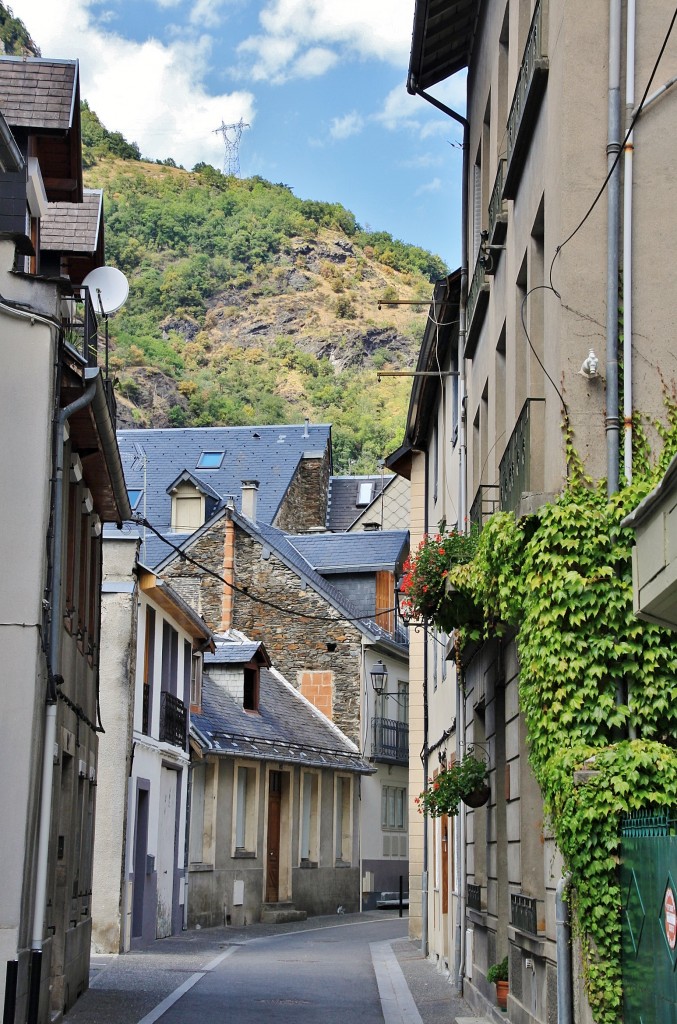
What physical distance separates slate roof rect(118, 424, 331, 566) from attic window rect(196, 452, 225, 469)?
0.19m

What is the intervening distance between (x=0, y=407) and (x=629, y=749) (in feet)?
19.9

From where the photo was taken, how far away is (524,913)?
11.3 metres

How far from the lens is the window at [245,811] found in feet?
109

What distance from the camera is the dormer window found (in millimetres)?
48156

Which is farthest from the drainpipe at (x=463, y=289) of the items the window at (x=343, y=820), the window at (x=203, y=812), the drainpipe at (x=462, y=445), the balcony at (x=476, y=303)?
the window at (x=343, y=820)

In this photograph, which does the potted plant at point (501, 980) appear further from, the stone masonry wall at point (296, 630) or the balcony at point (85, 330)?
the stone masonry wall at point (296, 630)

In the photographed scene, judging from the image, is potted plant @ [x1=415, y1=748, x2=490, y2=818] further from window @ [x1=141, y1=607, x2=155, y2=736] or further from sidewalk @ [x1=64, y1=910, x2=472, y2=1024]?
window @ [x1=141, y1=607, x2=155, y2=736]

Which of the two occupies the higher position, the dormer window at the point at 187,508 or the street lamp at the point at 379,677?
the dormer window at the point at 187,508

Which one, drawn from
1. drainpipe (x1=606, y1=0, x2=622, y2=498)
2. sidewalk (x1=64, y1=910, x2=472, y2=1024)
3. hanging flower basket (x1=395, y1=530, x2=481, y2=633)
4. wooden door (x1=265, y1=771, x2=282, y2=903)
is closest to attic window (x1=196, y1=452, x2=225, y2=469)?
wooden door (x1=265, y1=771, x2=282, y2=903)

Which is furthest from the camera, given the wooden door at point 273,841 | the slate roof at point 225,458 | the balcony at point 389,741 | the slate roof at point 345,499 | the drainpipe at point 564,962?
the slate roof at point 345,499

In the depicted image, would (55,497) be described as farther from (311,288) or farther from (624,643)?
(311,288)

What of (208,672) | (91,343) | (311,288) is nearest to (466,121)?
(91,343)

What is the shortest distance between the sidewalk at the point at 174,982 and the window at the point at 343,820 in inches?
437

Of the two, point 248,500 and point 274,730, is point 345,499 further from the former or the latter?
point 274,730
